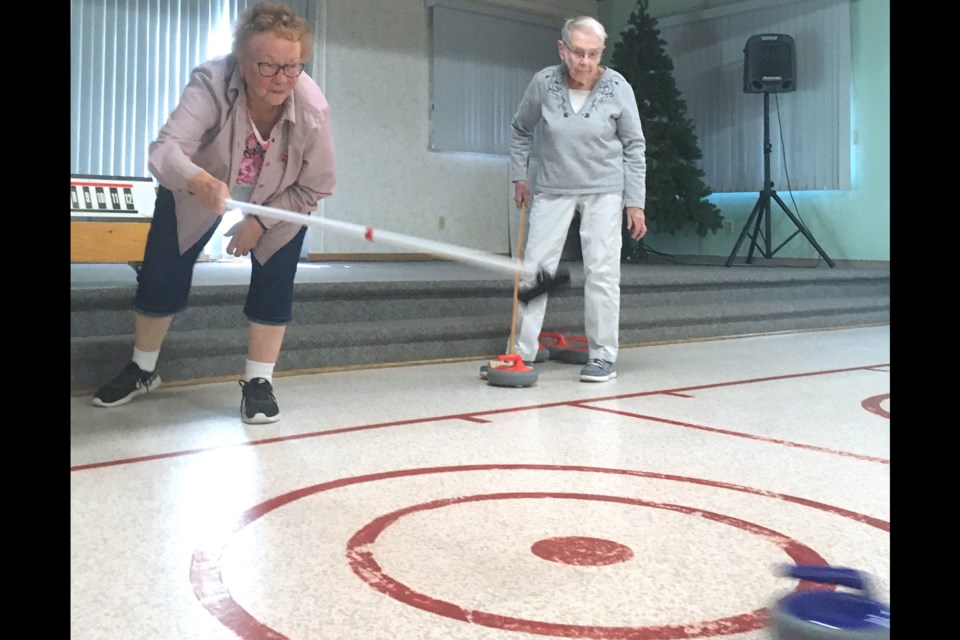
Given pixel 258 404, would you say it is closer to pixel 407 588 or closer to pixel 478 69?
pixel 407 588

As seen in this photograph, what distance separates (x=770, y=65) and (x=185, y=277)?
6.03 meters

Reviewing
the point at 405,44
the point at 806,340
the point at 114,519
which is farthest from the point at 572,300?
the point at 405,44

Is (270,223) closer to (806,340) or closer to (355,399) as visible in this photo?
(355,399)

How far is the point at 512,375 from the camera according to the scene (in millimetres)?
3143

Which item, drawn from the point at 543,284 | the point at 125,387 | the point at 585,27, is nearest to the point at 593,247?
the point at 543,284

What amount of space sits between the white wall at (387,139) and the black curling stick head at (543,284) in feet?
13.2

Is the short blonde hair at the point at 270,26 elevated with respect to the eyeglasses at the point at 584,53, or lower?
lower

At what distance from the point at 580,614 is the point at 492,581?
0.17 meters

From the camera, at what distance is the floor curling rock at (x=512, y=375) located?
3145mm

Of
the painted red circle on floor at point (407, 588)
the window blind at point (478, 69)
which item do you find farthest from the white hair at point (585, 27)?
the window blind at point (478, 69)

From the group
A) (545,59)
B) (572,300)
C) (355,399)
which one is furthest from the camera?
(545,59)

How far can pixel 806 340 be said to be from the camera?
16.1 feet

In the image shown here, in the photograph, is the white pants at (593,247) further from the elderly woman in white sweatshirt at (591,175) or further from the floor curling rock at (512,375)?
the floor curling rock at (512,375)
